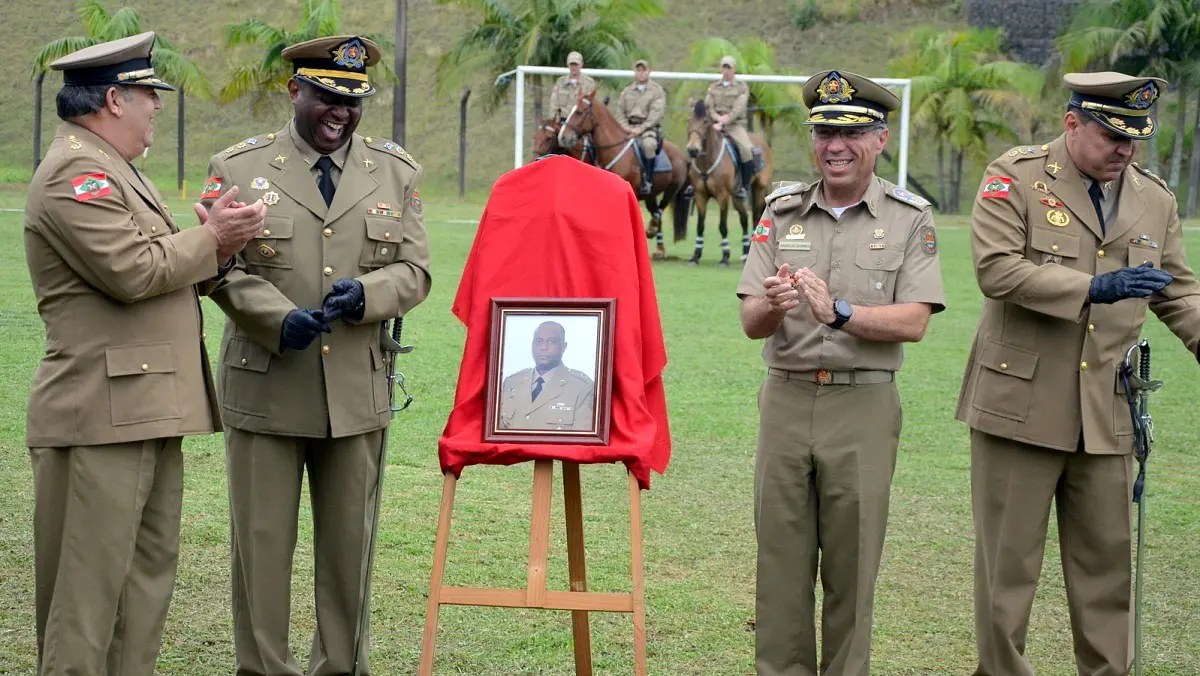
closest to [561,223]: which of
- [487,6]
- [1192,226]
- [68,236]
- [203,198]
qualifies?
[203,198]

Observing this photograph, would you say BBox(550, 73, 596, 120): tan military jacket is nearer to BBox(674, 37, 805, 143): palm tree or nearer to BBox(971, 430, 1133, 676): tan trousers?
BBox(674, 37, 805, 143): palm tree

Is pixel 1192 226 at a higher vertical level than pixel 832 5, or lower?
lower

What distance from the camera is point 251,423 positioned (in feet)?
13.8

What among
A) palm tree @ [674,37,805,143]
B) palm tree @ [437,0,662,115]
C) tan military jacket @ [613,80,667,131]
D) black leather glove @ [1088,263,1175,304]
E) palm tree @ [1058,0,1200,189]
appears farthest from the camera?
palm tree @ [1058,0,1200,189]

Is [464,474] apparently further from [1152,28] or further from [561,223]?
[1152,28]

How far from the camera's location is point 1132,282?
13.1 ft

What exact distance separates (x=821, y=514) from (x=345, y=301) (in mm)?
1557

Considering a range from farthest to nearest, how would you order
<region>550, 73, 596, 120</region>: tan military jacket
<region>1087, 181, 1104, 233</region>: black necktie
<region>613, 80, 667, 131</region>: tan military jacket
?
<region>550, 73, 596, 120</region>: tan military jacket
<region>613, 80, 667, 131</region>: tan military jacket
<region>1087, 181, 1104, 233</region>: black necktie

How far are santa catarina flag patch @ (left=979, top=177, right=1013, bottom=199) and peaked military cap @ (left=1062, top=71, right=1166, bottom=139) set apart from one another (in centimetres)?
31

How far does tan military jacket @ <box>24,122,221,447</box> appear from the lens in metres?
3.66

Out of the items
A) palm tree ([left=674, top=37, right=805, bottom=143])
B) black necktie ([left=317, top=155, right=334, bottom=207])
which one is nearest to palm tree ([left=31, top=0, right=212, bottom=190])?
palm tree ([left=674, top=37, right=805, bottom=143])

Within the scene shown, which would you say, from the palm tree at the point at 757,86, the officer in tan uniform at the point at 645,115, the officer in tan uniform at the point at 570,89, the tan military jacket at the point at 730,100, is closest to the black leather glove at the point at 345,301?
the officer in tan uniform at the point at 645,115

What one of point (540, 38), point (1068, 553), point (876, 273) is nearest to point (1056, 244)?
point (876, 273)

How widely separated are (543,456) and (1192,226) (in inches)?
1084
